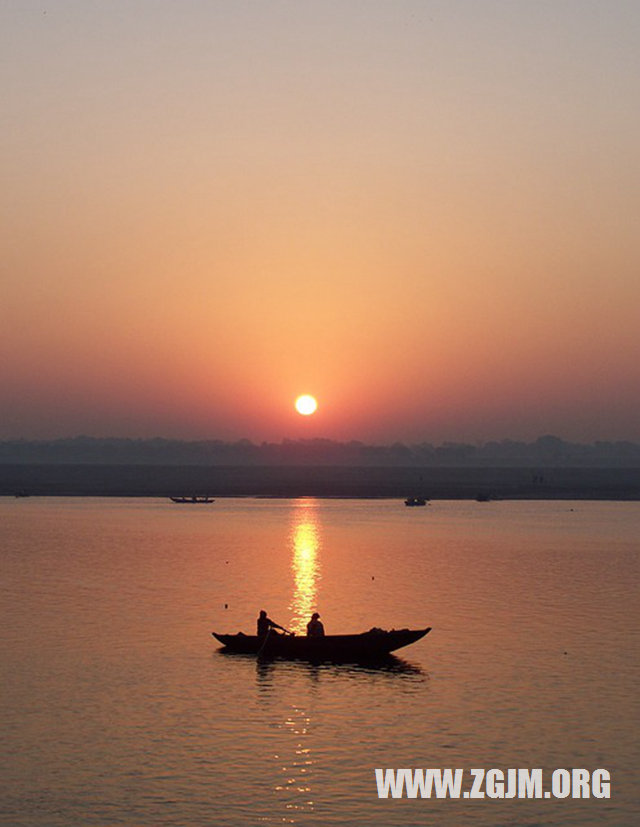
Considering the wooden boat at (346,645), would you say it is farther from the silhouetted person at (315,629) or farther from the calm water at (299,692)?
the calm water at (299,692)

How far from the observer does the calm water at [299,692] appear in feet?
104

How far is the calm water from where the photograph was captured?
104 ft

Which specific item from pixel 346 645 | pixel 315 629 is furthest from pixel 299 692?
pixel 315 629

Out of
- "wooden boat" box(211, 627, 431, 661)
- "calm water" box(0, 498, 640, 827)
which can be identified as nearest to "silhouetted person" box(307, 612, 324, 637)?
"wooden boat" box(211, 627, 431, 661)

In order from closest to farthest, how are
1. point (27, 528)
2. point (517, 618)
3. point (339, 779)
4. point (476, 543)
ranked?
1. point (339, 779)
2. point (517, 618)
3. point (476, 543)
4. point (27, 528)

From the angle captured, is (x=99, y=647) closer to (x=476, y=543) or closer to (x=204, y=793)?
(x=204, y=793)

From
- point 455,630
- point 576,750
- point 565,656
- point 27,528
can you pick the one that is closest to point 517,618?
point 455,630

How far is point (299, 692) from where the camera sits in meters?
46.3

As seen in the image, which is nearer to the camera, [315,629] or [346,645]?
[346,645]

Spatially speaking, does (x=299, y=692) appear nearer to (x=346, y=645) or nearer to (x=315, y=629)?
(x=346, y=645)

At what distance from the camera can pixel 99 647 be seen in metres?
56.0

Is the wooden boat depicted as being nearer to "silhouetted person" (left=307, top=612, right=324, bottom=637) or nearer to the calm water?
"silhouetted person" (left=307, top=612, right=324, bottom=637)

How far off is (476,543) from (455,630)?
63659mm

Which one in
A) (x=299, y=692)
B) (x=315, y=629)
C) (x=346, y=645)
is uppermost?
(x=315, y=629)
